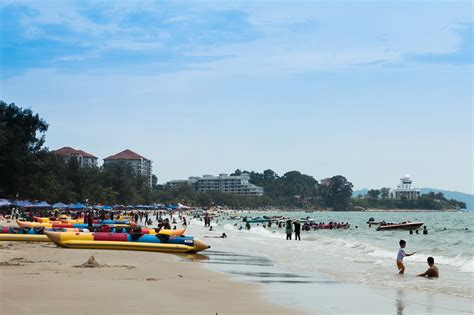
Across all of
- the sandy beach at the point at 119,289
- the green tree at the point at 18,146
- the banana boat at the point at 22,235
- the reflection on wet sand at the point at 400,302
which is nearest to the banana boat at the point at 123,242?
A: the banana boat at the point at 22,235

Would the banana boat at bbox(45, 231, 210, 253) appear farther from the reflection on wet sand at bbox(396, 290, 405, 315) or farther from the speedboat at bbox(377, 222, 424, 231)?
the speedboat at bbox(377, 222, 424, 231)

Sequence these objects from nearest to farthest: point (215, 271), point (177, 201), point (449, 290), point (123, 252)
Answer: point (449, 290), point (215, 271), point (123, 252), point (177, 201)

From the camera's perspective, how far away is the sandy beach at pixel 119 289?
36.7 ft

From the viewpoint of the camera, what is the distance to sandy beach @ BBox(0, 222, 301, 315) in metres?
11.2

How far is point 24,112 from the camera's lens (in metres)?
69.8

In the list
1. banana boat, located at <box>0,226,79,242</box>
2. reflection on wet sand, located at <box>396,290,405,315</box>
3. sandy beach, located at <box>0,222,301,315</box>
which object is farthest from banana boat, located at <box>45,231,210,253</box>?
reflection on wet sand, located at <box>396,290,405,315</box>

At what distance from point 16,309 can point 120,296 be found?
2.52 meters

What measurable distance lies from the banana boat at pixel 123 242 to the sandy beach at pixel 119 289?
471cm

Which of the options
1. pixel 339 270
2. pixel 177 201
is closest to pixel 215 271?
pixel 339 270

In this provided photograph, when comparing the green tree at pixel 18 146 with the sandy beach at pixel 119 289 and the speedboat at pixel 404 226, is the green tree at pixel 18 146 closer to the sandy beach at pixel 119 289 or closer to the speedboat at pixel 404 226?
the speedboat at pixel 404 226

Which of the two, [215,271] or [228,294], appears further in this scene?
[215,271]

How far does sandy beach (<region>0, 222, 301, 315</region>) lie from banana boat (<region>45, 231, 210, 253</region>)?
4707mm

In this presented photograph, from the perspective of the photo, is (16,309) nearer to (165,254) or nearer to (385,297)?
(385,297)

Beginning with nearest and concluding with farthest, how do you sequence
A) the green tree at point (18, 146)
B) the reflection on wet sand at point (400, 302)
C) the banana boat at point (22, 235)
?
1. the reflection on wet sand at point (400, 302)
2. the banana boat at point (22, 235)
3. the green tree at point (18, 146)
